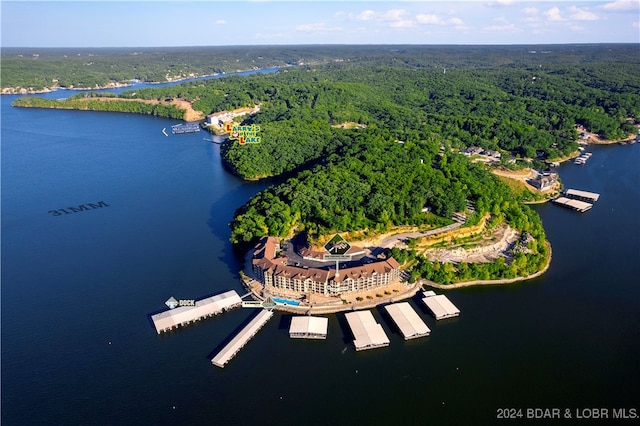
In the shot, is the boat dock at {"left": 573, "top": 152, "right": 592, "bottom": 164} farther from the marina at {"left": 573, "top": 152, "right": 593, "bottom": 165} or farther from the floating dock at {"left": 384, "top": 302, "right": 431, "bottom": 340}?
the floating dock at {"left": 384, "top": 302, "right": 431, "bottom": 340}

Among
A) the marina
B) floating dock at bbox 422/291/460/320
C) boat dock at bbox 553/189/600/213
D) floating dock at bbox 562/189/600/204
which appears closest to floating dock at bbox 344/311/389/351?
floating dock at bbox 422/291/460/320

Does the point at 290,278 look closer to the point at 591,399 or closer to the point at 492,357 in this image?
the point at 492,357

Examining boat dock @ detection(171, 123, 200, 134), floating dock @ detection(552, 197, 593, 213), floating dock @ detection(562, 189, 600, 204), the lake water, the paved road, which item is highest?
boat dock @ detection(171, 123, 200, 134)

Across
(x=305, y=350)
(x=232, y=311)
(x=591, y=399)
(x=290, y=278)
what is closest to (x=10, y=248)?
(x=232, y=311)

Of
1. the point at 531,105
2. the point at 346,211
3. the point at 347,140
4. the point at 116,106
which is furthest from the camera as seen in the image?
the point at 116,106

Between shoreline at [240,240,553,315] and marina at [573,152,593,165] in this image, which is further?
marina at [573,152,593,165]
